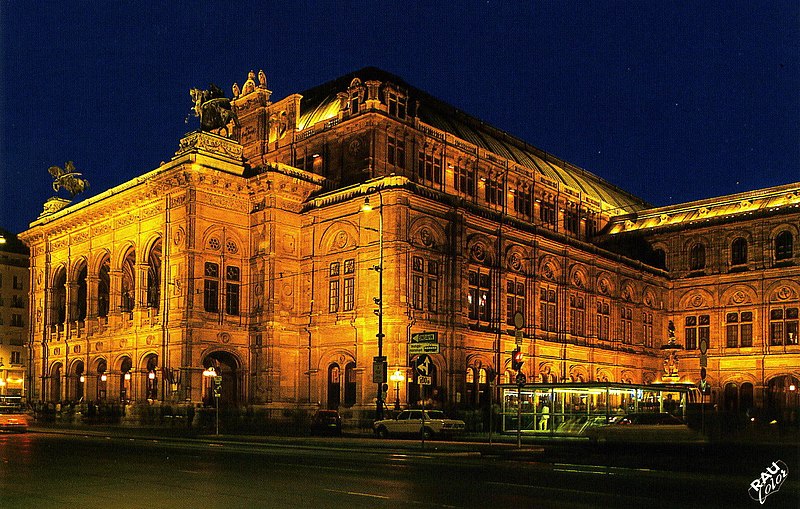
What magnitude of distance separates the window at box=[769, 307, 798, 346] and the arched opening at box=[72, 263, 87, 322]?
196 feet

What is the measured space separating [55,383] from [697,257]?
199ft

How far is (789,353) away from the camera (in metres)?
71.6

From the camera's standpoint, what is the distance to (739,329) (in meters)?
75.6

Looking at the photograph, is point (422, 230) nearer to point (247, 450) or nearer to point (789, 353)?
point (247, 450)

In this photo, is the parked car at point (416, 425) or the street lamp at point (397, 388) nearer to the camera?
the parked car at point (416, 425)

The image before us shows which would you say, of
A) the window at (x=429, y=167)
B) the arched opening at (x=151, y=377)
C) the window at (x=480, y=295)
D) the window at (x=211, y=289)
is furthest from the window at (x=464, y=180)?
the arched opening at (x=151, y=377)

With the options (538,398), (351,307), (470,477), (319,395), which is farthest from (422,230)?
(470,477)

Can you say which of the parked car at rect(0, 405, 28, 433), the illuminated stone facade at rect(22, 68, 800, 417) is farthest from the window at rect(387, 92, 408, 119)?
the parked car at rect(0, 405, 28, 433)

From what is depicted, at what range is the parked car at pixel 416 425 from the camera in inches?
1645

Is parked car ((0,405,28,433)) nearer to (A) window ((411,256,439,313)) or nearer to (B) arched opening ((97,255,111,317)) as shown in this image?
(B) arched opening ((97,255,111,317))

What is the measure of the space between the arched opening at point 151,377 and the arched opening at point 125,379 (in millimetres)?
1653

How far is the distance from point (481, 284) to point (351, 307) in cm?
1024

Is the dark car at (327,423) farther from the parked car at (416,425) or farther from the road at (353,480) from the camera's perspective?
the road at (353,480)

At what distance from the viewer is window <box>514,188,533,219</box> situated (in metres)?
71.6
